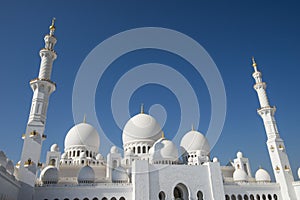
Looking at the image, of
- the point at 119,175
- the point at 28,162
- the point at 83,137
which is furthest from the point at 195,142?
the point at 28,162

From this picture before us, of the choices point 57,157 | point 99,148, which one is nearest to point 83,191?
point 57,157

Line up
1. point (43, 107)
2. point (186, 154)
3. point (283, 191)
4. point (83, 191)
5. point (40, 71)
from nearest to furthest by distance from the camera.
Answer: point (83, 191) → point (43, 107) → point (40, 71) → point (283, 191) → point (186, 154)

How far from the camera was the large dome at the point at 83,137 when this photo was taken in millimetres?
31672

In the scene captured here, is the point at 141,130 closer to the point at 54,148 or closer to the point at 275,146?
the point at 54,148

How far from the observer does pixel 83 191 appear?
21562mm

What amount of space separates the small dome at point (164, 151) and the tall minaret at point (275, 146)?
12764 millimetres

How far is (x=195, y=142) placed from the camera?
33.5m

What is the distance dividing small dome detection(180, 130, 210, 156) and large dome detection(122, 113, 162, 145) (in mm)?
4079

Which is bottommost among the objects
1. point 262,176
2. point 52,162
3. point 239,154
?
point 262,176

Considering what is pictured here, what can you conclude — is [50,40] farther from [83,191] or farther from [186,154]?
[186,154]

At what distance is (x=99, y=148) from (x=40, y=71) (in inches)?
552

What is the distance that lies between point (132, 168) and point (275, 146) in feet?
61.7

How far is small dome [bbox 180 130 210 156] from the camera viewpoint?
108 feet

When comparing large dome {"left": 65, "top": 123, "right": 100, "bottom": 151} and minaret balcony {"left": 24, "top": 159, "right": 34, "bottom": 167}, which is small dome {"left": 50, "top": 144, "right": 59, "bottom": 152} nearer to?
large dome {"left": 65, "top": 123, "right": 100, "bottom": 151}
